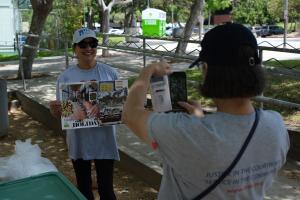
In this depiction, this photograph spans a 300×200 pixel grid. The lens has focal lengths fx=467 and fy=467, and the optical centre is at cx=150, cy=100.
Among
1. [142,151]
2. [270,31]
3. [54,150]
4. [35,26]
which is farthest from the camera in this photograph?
[270,31]

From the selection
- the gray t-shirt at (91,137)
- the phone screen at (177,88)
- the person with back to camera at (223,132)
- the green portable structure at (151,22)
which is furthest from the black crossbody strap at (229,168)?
the green portable structure at (151,22)

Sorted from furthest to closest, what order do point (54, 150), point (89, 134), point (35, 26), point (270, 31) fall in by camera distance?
point (270, 31) → point (35, 26) → point (54, 150) → point (89, 134)

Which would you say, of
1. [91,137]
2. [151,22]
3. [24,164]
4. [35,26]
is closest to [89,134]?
[91,137]

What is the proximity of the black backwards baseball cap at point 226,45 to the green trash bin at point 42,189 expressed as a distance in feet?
3.55

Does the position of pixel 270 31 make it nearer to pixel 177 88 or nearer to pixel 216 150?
pixel 177 88

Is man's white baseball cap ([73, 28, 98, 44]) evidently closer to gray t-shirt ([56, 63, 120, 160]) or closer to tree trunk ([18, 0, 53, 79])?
gray t-shirt ([56, 63, 120, 160])

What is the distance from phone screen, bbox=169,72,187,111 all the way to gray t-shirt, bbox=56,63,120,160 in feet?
5.27

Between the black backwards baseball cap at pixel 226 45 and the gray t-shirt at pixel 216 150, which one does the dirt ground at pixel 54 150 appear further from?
the black backwards baseball cap at pixel 226 45

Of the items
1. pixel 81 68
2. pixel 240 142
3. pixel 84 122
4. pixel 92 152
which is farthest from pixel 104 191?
pixel 240 142

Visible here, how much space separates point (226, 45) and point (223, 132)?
0.27 m

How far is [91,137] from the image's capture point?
345 cm

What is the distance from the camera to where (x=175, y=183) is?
1.59 metres

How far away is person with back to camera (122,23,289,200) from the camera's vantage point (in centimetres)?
145

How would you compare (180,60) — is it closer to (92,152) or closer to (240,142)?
(92,152)
